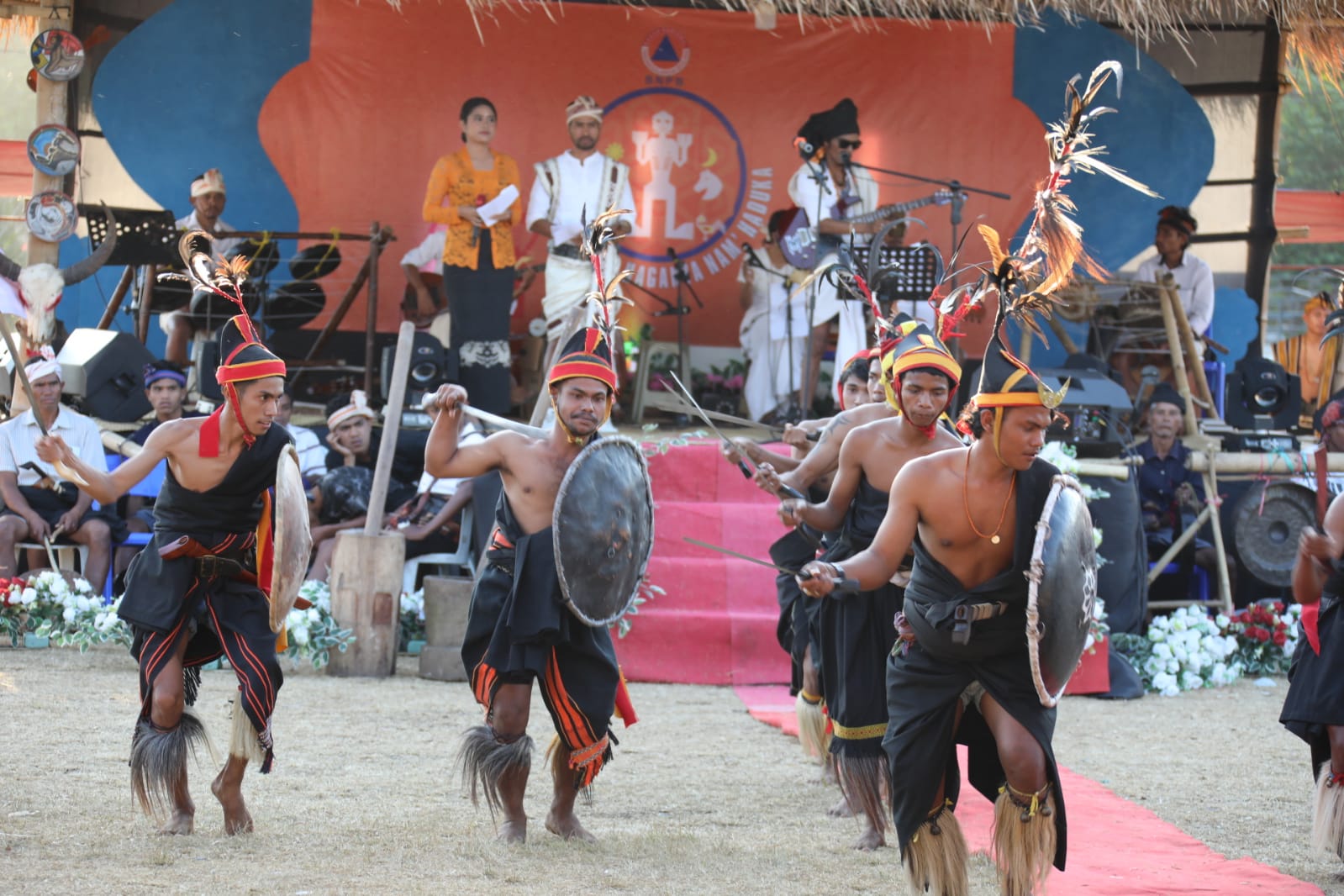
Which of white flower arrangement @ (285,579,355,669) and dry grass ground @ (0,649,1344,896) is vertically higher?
white flower arrangement @ (285,579,355,669)

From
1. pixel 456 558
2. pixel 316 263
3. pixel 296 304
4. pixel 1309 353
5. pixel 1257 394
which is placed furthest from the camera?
pixel 1309 353

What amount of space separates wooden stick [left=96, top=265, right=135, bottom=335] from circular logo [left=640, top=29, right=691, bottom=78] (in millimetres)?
4535

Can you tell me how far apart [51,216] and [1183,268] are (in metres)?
8.76

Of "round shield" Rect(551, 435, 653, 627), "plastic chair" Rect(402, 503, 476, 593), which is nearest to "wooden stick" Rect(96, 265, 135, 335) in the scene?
"plastic chair" Rect(402, 503, 476, 593)

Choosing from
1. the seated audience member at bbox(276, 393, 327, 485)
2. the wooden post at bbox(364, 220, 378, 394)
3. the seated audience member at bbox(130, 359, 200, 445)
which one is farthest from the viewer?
the wooden post at bbox(364, 220, 378, 394)

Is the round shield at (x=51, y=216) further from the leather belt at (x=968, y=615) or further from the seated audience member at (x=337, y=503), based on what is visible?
the leather belt at (x=968, y=615)

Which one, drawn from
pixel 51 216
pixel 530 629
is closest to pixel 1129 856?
pixel 530 629

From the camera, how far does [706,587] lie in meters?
9.64

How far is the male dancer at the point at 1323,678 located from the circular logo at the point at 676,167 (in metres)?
8.30

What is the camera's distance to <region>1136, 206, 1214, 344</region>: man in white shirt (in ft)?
40.9

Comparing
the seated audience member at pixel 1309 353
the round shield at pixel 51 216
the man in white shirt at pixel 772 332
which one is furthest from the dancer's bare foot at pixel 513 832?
the seated audience member at pixel 1309 353

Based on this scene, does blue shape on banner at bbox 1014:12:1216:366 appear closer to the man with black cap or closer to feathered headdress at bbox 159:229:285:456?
the man with black cap

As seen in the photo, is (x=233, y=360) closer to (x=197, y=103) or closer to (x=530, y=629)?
(x=530, y=629)

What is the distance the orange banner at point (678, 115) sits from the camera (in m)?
12.8
